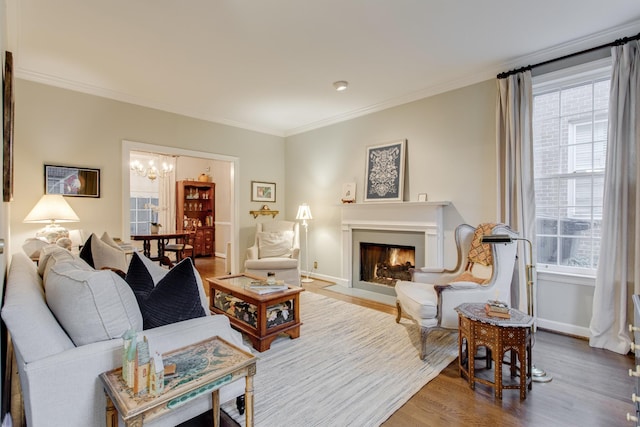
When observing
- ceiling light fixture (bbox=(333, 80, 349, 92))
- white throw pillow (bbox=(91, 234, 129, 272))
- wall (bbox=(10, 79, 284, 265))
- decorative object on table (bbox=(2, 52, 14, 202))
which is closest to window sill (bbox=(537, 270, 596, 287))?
ceiling light fixture (bbox=(333, 80, 349, 92))

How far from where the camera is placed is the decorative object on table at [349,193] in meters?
4.74

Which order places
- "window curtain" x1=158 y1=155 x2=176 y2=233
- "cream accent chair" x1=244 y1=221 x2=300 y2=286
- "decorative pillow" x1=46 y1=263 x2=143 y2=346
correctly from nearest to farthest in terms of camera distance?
"decorative pillow" x1=46 y1=263 x2=143 y2=346 < "cream accent chair" x1=244 y1=221 x2=300 y2=286 < "window curtain" x1=158 y1=155 x2=176 y2=233

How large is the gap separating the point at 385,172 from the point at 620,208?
2.45m

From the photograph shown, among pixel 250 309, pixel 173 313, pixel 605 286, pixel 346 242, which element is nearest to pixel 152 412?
pixel 173 313

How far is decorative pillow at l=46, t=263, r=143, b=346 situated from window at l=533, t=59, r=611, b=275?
11.9 feet

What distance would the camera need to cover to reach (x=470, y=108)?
354cm

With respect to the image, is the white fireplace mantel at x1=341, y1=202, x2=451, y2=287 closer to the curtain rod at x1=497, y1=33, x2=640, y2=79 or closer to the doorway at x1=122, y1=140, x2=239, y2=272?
the curtain rod at x1=497, y1=33, x2=640, y2=79

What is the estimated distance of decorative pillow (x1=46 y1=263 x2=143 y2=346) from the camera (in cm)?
124

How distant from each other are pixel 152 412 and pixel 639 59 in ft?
13.3

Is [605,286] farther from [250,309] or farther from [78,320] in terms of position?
[78,320]

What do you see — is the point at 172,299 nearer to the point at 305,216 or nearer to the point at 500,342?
the point at 500,342

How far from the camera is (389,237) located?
433cm

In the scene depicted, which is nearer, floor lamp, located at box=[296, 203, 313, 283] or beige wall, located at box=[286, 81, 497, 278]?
beige wall, located at box=[286, 81, 497, 278]

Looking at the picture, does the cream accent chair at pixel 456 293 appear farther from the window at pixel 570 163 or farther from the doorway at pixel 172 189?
the doorway at pixel 172 189
